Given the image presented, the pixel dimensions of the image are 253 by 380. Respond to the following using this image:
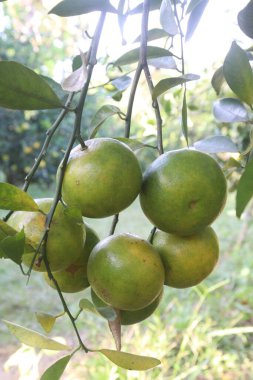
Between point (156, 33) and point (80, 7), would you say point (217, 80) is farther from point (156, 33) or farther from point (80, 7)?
point (80, 7)

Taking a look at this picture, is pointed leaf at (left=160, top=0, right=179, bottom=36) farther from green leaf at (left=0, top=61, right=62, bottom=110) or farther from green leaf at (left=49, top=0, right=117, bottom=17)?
green leaf at (left=0, top=61, right=62, bottom=110)

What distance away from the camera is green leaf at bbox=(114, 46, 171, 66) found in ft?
2.34

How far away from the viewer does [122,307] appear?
0.57 meters

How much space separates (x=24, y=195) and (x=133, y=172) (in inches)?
5.3

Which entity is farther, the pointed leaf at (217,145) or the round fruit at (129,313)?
the pointed leaf at (217,145)

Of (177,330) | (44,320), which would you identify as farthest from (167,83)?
(177,330)

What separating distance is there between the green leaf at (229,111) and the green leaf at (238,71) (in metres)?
0.17

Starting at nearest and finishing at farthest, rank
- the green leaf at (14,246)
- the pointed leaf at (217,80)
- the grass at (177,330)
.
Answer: the green leaf at (14,246)
the pointed leaf at (217,80)
the grass at (177,330)

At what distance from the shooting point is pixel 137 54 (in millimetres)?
752

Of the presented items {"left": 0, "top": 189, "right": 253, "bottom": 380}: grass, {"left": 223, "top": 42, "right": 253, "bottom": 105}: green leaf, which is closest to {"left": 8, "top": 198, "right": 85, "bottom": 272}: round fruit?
{"left": 223, "top": 42, "right": 253, "bottom": 105}: green leaf

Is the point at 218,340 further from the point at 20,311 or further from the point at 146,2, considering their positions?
the point at 146,2

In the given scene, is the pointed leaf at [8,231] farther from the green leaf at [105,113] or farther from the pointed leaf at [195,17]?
the pointed leaf at [195,17]

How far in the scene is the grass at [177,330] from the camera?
→ 1918 mm

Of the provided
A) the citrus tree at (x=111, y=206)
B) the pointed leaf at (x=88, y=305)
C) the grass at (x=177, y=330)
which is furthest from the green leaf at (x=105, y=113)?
the grass at (x=177, y=330)
